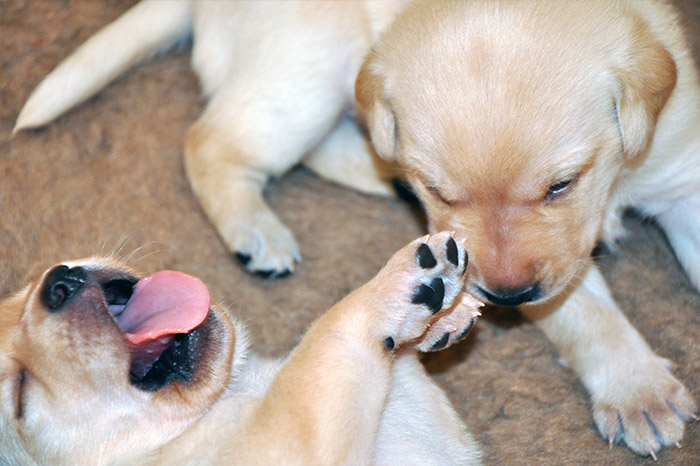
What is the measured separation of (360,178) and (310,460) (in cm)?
169


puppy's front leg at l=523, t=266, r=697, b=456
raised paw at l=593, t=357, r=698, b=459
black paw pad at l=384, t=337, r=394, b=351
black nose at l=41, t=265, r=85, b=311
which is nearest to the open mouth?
black nose at l=41, t=265, r=85, b=311

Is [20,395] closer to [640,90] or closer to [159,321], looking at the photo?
[159,321]

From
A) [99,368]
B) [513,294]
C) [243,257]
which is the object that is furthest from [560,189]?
[99,368]

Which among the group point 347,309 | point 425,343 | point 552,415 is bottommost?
point 552,415

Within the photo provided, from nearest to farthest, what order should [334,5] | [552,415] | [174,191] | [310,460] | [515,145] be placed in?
1. [310,460]
2. [515,145]
3. [552,415]
4. [334,5]
5. [174,191]

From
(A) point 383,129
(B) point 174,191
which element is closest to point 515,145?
(A) point 383,129

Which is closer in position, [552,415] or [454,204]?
[454,204]

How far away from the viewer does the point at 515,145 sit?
244 cm

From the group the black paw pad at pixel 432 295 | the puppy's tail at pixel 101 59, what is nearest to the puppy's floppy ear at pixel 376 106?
the black paw pad at pixel 432 295

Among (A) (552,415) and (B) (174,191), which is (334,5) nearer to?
(B) (174,191)

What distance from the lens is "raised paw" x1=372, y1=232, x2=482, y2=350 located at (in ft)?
7.87

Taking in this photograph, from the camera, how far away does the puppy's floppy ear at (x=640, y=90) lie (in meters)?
2.57

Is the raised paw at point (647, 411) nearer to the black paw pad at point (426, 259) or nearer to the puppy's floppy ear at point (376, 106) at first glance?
the black paw pad at point (426, 259)

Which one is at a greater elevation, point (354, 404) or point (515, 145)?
point (515, 145)
